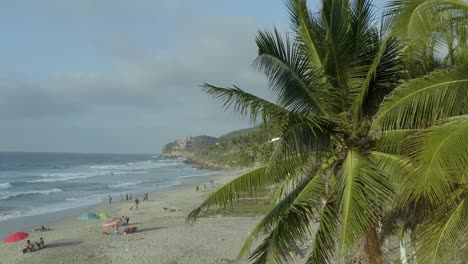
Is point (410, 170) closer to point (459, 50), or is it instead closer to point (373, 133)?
point (373, 133)

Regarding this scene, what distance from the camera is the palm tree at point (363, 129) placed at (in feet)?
13.5

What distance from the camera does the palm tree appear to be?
13.5 feet

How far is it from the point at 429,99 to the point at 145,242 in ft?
65.4

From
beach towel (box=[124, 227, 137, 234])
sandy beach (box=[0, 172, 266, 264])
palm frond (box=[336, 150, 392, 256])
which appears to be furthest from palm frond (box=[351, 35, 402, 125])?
beach towel (box=[124, 227, 137, 234])

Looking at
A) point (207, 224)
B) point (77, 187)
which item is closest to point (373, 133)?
point (207, 224)

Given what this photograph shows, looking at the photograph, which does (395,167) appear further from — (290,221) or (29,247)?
(29,247)

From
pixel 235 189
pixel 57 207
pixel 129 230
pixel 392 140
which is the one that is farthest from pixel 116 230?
pixel 392 140

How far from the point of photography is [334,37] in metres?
5.29

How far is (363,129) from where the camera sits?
5125 millimetres

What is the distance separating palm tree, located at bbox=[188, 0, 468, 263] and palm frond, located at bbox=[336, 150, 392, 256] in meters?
0.01

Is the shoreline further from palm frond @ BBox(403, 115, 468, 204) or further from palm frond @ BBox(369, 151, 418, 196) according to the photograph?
palm frond @ BBox(403, 115, 468, 204)

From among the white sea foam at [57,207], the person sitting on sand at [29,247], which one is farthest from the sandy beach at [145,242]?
the white sea foam at [57,207]

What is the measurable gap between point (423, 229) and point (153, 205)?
34.9m

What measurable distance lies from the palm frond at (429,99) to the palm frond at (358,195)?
1.59 feet
